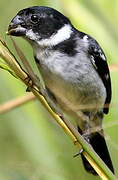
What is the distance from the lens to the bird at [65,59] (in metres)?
2.26

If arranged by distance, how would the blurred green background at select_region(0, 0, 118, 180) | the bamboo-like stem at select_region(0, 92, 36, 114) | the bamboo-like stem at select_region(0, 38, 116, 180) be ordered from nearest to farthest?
the bamboo-like stem at select_region(0, 38, 116, 180)
the bamboo-like stem at select_region(0, 92, 36, 114)
the blurred green background at select_region(0, 0, 118, 180)

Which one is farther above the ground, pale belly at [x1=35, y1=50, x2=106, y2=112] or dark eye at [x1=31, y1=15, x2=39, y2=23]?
dark eye at [x1=31, y1=15, x2=39, y2=23]

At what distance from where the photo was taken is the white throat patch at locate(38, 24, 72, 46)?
2286mm

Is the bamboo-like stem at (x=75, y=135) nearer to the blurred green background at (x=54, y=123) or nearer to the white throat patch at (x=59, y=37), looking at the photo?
the blurred green background at (x=54, y=123)

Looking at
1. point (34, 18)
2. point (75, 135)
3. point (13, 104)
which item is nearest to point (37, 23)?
point (34, 18)

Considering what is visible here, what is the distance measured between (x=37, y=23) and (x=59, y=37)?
0.13 meters

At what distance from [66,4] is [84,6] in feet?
0.32

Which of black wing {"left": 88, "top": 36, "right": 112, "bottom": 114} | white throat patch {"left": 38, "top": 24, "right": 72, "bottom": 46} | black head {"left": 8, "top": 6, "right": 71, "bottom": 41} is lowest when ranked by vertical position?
black wing {"left": 88, "top": 36, "right": 112, "bottom": 114}

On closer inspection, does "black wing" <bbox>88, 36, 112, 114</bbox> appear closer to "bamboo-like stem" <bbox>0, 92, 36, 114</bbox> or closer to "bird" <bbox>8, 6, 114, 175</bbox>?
"bird" <bbox>8, 6, 114, 175</bbox>

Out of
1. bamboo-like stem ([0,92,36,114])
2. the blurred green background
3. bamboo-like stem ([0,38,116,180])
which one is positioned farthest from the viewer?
the blurred green background

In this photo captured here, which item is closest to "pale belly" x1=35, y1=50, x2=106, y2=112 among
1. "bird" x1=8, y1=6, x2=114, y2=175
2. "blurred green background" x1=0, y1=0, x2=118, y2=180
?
"bird" x1=8, y1=6, x2=114, y2=175

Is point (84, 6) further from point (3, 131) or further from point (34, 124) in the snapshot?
point (3, 131)

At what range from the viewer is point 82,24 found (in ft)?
8.04

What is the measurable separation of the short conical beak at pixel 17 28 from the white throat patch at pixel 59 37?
0.12m
